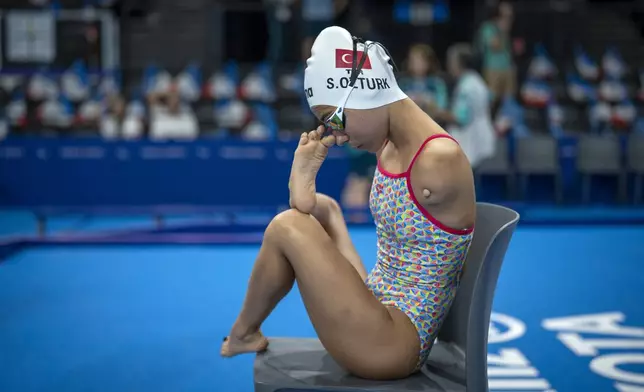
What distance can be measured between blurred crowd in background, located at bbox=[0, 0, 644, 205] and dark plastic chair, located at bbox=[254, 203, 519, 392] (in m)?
6.03

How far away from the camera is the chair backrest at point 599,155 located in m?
9.38

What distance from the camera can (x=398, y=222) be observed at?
229cm

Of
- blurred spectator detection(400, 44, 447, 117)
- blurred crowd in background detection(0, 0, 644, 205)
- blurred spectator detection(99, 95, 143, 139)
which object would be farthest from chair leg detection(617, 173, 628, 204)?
blurred spectator detection(99, 95, 143, 139)

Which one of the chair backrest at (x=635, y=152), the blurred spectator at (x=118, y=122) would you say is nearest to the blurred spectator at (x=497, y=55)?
the chair backrest at (x=635, y=152)

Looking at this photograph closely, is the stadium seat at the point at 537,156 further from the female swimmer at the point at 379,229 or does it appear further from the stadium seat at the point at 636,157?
the female swimmer at the point at 379,229

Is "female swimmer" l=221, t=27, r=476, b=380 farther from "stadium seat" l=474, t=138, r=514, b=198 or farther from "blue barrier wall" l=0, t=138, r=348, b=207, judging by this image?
"stadium seat" l=474, t=138, r=514, b=198

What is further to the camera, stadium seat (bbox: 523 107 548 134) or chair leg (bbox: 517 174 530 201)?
stadium seat (bbox: 523 107 548 134)

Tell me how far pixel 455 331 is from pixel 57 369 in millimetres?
1903

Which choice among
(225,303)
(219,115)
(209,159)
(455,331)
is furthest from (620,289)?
(219,115)

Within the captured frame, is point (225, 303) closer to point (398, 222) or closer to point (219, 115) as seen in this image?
point (398, 222)

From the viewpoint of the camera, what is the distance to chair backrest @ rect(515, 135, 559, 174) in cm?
936

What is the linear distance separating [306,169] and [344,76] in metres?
0.28

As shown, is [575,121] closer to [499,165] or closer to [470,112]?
[499,165]

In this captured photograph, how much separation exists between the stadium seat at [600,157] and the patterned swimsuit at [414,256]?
7467 millimetres
